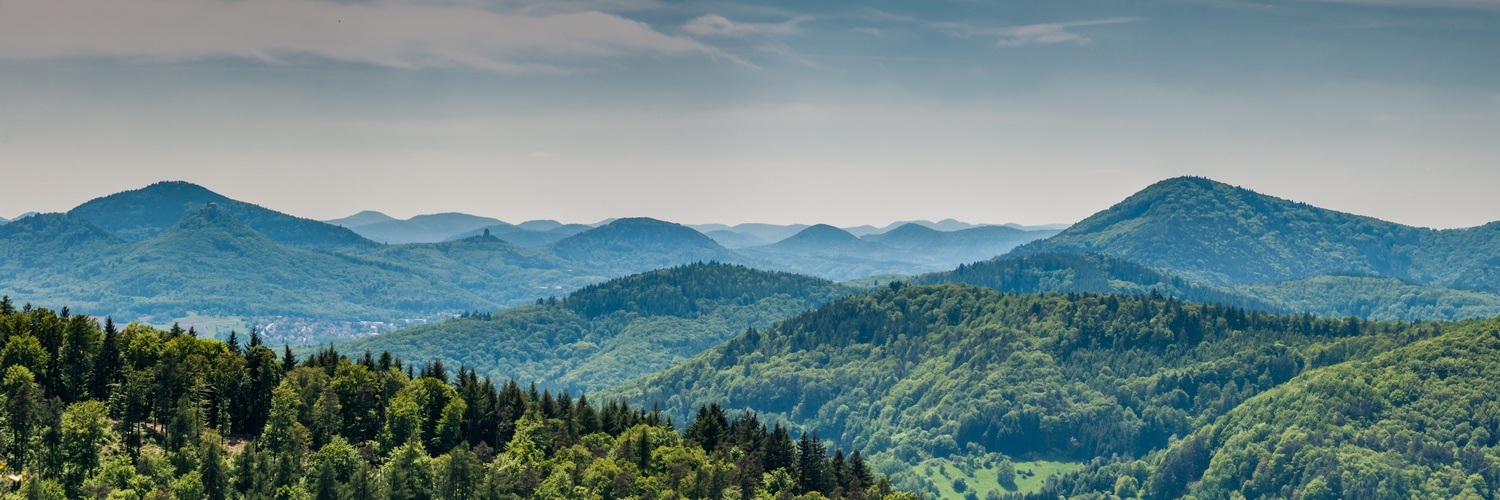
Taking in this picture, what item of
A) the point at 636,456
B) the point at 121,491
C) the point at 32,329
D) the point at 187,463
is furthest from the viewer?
the point at 636,456

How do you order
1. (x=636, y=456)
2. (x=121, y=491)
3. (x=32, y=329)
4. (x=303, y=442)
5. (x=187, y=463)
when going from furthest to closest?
1. (x=636, y=456)
2. (x=32, y=329)
3. (x=303, y=442)
4. (x=187, y=463)
5. (x=121, y=491)

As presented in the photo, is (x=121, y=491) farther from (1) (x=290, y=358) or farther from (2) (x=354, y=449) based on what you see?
(1) (x=290, y=358)

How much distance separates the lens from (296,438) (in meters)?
126

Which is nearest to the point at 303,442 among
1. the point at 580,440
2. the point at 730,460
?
the point at 580,440

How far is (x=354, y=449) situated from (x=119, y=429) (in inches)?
952

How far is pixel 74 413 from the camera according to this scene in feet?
365

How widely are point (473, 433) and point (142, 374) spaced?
134 ft

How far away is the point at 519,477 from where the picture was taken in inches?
5177

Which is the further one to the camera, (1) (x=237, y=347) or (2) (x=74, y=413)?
(1) (x=237, y=347)

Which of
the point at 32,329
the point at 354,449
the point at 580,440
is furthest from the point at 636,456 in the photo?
the point at 32,329

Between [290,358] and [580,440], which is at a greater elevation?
[290,358]

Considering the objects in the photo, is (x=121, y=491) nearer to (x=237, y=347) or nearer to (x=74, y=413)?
(x=74, y=413)

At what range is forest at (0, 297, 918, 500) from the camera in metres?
110

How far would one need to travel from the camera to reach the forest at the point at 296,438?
110 m
